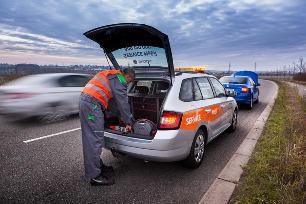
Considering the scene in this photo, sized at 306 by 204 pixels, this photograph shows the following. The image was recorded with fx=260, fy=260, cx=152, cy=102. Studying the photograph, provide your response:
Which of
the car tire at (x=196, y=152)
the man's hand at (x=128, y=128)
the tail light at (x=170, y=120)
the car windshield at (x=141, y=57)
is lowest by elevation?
the car tire at (x=196, y=152)

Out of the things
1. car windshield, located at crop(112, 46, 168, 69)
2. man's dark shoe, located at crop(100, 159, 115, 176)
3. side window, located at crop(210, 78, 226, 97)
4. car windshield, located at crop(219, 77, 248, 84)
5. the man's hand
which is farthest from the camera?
car windshield, located at crop(219, 77, 248, 84)

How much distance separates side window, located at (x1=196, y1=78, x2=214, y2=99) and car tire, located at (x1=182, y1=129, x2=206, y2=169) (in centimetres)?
81

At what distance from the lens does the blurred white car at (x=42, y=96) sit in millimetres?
7070

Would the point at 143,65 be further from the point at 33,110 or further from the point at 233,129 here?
the point at 33,110

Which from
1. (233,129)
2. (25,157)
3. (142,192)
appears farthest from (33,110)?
(233,129)

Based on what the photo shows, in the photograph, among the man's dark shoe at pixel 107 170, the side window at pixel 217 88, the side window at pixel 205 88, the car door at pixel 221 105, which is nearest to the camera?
the man's dark shoe at pixel 107 170

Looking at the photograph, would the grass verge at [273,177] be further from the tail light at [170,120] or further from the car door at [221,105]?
the tail light at [170,120]

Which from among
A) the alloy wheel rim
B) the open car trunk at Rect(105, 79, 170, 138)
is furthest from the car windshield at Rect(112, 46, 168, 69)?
the alloy wheel rim

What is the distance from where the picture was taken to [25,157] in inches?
189

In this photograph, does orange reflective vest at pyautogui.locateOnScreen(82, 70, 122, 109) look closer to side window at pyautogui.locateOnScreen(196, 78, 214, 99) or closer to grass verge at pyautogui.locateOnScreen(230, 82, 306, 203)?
side window at pyautogui.locateOnScreen(196, 78, 214, 99)

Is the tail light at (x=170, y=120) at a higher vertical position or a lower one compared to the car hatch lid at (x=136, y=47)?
lower

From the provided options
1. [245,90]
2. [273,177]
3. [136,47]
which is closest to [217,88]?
[136,47]

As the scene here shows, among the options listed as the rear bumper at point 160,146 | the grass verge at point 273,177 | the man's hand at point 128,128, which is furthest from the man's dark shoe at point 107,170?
the grass verge at point 273,177

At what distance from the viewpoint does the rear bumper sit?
3766 millimetres
